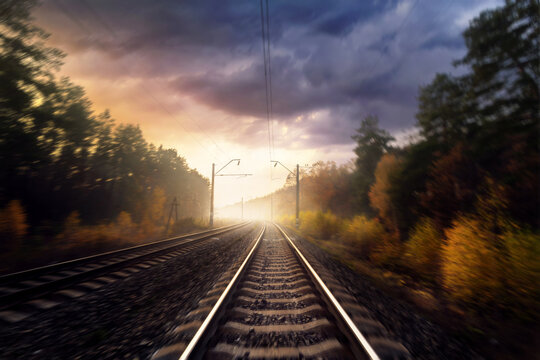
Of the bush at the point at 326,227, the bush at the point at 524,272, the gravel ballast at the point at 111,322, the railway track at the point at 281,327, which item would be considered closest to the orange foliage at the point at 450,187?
the bush at the point at 524,272

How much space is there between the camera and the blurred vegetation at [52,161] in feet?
30.9

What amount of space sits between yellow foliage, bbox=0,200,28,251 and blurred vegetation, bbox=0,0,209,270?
0.03 metres

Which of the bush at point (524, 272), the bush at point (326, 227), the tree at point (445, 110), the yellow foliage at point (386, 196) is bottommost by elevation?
the bush at point (326, 227)

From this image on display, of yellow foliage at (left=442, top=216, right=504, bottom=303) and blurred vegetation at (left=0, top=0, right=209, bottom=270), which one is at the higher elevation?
blurred vegetation at (left=0, top=0, right=209, bottom=270)

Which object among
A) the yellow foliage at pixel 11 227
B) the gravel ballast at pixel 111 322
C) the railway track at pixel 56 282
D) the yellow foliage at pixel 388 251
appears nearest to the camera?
the gravel ballast at pixel 111 322

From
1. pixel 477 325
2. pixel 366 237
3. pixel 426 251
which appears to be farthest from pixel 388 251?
pixel 477 325

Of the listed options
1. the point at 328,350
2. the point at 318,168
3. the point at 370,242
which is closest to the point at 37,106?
the point at 328,350

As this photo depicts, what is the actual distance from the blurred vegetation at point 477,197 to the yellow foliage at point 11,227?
48.0 ft

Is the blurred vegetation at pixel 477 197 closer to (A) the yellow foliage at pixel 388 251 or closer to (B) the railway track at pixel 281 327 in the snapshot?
(A) the yellow foliage at pixel 388 251

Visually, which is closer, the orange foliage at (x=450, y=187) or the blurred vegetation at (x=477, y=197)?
the blurred vegetation at (x=477, y=197)

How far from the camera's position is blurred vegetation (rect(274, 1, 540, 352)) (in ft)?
14.4

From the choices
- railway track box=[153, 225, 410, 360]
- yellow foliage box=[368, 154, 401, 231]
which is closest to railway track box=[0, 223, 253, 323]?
railway track box=[153, 225, 410, 360]

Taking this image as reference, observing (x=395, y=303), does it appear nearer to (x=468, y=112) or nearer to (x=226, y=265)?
(x=226, y=265)

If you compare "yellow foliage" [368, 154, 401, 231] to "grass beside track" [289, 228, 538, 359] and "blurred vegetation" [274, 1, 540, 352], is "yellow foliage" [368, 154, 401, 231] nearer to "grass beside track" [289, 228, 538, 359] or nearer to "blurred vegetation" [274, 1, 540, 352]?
"blurred vegetation" [274, 1, 540, 352]
